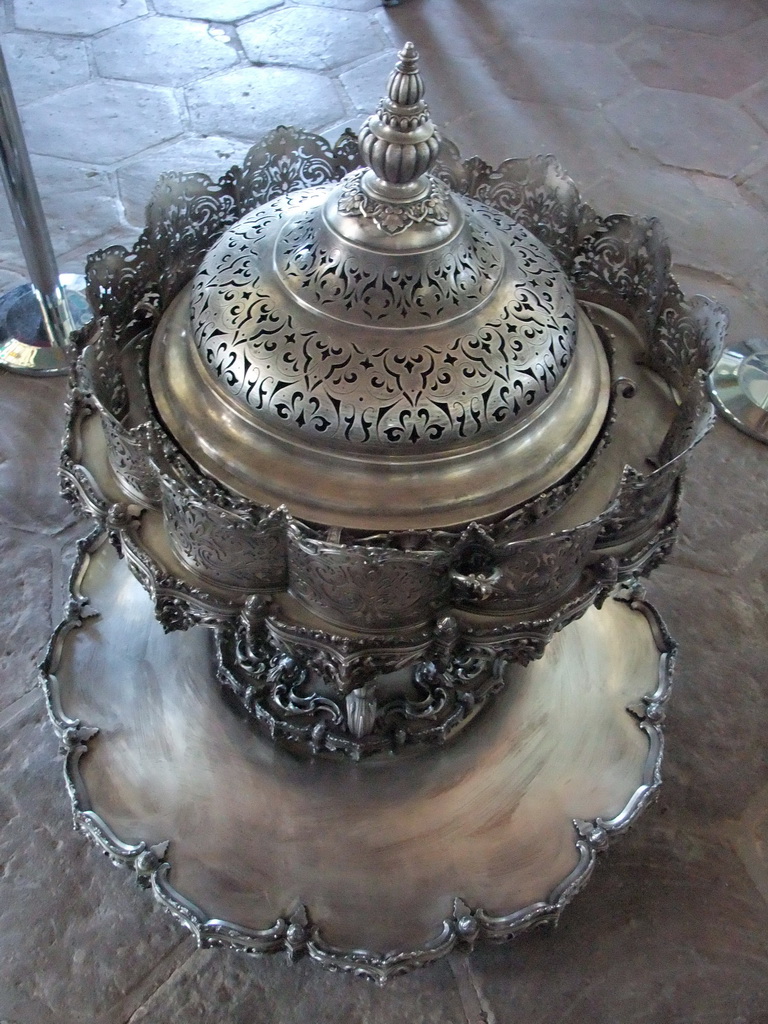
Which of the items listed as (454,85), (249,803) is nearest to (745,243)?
(454,85)

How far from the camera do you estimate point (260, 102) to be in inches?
105

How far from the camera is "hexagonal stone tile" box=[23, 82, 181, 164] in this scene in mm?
2467

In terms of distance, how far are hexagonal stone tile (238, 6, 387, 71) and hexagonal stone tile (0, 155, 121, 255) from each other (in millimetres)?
831

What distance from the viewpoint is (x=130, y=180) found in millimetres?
2383

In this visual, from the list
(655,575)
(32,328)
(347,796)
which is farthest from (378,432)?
(32,328)

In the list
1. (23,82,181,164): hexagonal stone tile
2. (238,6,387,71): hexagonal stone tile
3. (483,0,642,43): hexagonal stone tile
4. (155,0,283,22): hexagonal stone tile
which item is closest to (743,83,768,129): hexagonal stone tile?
(483,0,642,43): hexagonal stone tile

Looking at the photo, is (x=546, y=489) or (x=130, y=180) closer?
(x=546, y=489)

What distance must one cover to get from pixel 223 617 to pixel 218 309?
33 cm

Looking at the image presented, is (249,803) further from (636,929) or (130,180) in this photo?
(130,180)

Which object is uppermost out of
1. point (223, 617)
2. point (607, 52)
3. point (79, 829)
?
point (223, 617)

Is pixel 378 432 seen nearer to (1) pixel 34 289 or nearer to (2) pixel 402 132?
(2) pixel 402 132

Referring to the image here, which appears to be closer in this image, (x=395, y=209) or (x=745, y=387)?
(x=395, y=209)

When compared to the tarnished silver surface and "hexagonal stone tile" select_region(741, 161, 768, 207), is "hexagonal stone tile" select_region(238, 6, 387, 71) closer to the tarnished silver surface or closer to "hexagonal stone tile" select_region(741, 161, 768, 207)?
"hexagonal stone tile" select_region(741, 161, 768, 207)

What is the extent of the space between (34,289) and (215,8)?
1.64m
